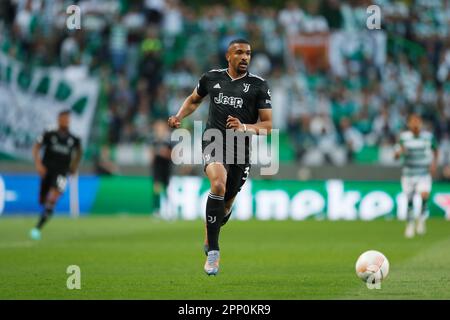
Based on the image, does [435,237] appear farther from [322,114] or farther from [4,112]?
[4,112]

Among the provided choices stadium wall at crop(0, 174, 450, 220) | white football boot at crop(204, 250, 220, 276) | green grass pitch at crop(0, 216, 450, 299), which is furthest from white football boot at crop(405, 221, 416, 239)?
white football boot at crop(204, 250, 220, 276)

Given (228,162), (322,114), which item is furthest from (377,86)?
(228,162)

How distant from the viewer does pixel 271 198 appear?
89.0 feet

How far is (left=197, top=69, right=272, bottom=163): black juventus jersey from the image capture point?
40.8 feet

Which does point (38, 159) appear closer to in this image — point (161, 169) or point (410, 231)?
point (161, 169)

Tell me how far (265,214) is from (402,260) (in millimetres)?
12376

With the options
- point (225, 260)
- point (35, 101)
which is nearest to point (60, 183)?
point (225, 260)

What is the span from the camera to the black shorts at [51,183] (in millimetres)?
20578

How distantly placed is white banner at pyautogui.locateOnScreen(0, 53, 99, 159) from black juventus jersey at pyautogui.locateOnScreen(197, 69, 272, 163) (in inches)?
610

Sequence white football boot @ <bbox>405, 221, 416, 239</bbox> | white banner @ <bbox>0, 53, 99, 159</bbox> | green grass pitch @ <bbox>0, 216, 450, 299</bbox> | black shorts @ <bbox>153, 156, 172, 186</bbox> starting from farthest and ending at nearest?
1. white banner @ <bbox>0, 53, 99, 159</bbox>
2. black shorts @ <bbox>153, 156, 172, 186</bbox>
3. white football boot @ <bbox>405, 221, 416, 239</bbox>
4. green grass pitch @ <bbox>0, 216, 450, 299</bbox>

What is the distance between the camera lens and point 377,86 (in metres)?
29.9

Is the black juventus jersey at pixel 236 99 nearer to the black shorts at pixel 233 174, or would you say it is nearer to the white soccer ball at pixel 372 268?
the black shorts at pixel 233 174

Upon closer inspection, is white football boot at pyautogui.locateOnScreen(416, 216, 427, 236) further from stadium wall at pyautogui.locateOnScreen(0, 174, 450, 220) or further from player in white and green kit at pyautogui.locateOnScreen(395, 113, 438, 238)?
stadium wall at pyautogui.locateOnScreen(0, 174, 450, 220)

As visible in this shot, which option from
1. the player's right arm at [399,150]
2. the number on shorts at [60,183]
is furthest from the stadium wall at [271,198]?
the number on shorts at [60,183]
